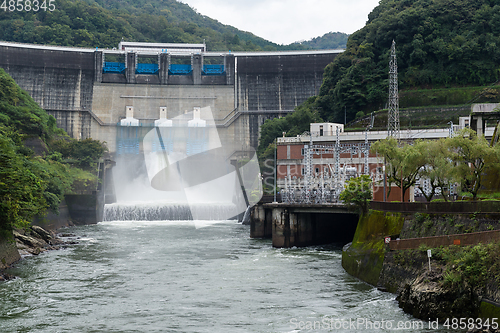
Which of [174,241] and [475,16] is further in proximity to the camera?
[475,16]

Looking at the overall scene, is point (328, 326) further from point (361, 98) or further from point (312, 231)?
point (361, 98)

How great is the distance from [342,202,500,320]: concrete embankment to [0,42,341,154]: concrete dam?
67.6 metres

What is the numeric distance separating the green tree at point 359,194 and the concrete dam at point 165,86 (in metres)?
58.0

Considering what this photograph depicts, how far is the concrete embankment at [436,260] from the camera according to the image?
18969 millimetres

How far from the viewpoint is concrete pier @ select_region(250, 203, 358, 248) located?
140 ft

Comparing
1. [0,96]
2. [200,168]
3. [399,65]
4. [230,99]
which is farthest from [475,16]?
[0,96]

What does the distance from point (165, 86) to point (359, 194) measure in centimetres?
6706

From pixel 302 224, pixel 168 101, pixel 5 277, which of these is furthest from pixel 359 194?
pixel 168 101

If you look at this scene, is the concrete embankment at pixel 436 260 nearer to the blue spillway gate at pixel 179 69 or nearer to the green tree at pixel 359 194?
the green tree at pixel 359 194

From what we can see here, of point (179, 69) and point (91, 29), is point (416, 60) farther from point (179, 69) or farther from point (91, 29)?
point (91, 29)

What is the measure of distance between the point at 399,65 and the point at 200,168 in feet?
122

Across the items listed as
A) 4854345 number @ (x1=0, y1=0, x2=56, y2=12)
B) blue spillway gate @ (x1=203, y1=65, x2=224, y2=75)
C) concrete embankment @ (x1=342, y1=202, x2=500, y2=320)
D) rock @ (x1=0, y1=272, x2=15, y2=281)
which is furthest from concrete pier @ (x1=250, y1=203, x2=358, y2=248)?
4854345 number @ (x1=0, y1=0, x2=56, y2=12)

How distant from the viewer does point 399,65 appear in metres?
79.1

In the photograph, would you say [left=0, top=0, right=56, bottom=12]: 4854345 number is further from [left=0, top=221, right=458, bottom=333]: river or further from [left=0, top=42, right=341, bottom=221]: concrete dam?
[left=0, top=221, right=458, bottom=333]: river
